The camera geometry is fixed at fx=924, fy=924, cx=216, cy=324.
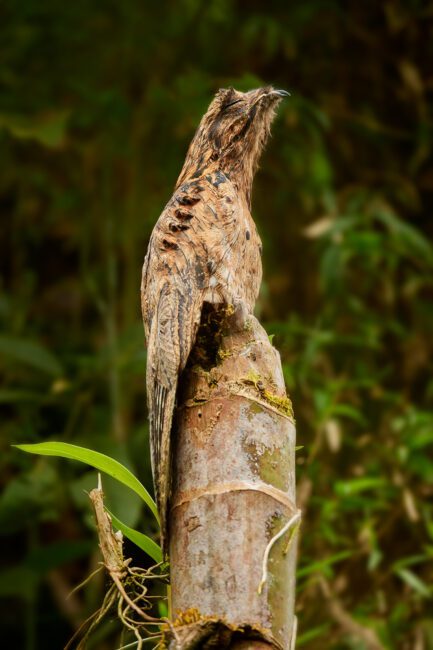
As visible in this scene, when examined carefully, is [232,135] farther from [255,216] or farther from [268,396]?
[255,216]

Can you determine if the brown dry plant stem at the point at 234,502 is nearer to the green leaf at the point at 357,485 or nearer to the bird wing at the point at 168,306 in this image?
the bird wing at the point at 168,306

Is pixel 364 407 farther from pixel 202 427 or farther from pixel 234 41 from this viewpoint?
pixel 202 427

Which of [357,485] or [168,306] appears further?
[357,485]

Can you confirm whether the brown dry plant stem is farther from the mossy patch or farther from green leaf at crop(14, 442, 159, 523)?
green leaf at crop(14, 442, 159, 523)

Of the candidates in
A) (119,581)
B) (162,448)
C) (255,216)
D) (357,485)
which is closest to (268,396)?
(162,448)

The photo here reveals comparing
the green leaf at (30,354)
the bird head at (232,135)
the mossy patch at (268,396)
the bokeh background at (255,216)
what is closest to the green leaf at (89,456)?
the mossy patch at (268,396)
